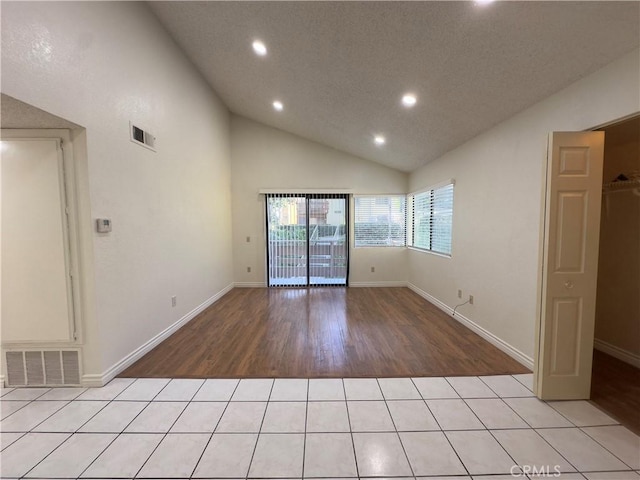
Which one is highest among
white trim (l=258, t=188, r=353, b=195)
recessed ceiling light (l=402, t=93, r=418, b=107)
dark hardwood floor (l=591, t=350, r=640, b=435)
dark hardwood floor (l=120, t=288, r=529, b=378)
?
recessed ceiling light (l=402, t=93, r=418, b=107)

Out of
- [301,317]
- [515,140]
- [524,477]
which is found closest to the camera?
[524,477]

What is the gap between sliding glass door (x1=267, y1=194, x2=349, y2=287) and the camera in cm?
567

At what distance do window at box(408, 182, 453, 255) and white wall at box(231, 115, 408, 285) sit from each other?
1.72 feet

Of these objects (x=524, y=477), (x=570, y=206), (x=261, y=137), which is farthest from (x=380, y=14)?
(x=261, y=137)

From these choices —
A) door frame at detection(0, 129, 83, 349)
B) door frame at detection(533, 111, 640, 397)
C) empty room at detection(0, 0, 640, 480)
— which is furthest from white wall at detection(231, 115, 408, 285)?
door frame at detection(533, 111, 640, 397)

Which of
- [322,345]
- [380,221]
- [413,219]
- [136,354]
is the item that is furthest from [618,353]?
[136,354]

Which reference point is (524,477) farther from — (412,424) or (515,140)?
(515,140)

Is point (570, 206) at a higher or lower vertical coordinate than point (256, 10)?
lower

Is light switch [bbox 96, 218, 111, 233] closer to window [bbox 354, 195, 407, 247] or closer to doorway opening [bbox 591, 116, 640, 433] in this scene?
window [bbox 354, 195, 407, 247]

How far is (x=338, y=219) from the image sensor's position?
5.74m

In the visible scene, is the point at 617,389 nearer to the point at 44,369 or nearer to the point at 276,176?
the point at 44,369

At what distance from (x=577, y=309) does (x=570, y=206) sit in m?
0.77

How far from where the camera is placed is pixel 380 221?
225 inches

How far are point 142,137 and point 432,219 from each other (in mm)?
4326
